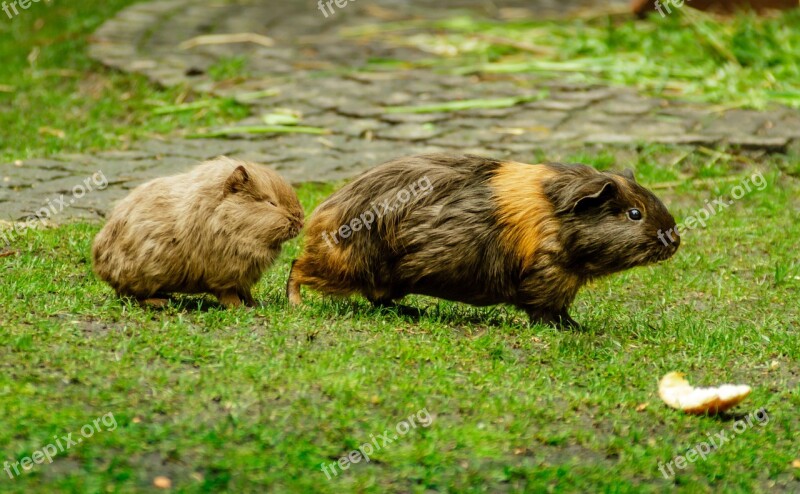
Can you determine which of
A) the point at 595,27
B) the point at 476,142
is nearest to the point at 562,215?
the point at 476,142

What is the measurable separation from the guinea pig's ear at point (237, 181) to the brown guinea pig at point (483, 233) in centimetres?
46

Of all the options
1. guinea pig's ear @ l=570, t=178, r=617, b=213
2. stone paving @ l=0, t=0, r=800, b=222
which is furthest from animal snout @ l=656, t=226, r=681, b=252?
stone paving @ l=0, t=0, r=800, b=222

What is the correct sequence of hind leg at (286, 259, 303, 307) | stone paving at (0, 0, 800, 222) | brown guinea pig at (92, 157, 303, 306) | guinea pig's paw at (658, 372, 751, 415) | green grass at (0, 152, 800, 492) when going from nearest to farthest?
green grass at (0, 152, 800, 492) < guinea pig's paw at (658, 372, 751, 415) < brown guinea pig at (92, 157, 303, 306) < hind leg at (286, 259, 303, 307) < stone paving at (0, 0, 800, 222)

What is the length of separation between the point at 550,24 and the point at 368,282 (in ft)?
29.0

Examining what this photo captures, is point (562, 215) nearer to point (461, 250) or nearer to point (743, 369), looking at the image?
point (461, 250)

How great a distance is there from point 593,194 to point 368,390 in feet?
6.00

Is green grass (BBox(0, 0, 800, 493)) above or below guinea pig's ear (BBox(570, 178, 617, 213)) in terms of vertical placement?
below

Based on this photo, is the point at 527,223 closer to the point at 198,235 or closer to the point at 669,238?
the point at 669,238

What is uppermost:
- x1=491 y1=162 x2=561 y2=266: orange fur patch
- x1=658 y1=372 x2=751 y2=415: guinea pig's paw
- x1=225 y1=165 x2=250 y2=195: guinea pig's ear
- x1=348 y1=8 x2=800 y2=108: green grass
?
x1=225 y1=165 x2=250 y2=195: guinea pig's ear

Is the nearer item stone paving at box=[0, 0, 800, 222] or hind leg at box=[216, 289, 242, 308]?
hind leg at box=[216, 289, 242, 308]

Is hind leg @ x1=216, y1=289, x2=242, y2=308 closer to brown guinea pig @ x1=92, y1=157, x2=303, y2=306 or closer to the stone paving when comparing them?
brown guinea pig @ x1=92, y1=157, x2=303, y2=306

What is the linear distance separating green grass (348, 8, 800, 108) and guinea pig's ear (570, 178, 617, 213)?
17.6 ft

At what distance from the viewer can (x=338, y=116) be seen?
10.8m

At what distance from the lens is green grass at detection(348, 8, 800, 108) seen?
448 inches
